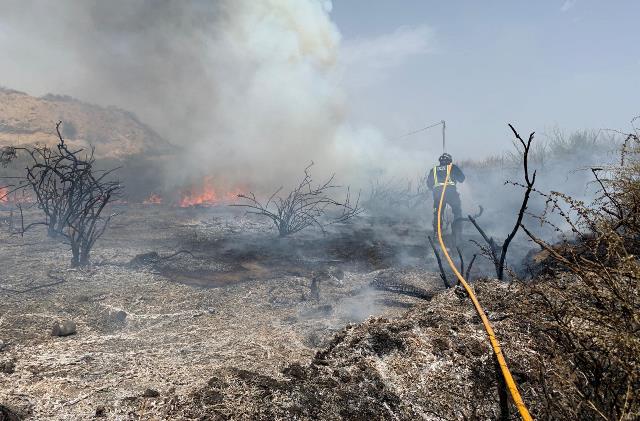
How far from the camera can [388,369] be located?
326 cm

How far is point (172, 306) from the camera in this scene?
5461 millimetres

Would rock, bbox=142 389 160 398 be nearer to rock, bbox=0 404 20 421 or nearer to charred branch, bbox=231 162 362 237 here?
rock, bbox=0 404 20 421

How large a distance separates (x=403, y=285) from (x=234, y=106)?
16944mm

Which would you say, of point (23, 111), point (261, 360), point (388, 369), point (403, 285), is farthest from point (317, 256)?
point (23, 111)

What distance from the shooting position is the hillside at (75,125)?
17.6 metres

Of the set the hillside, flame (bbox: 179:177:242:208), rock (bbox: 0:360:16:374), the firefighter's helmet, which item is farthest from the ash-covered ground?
the hillside

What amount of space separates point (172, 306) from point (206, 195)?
1137 centimetres

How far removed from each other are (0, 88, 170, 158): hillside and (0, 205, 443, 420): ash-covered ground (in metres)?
10.8

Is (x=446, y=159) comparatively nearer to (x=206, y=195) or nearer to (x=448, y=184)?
(x=448, y=184)

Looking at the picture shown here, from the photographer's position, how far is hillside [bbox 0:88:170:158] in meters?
17.6

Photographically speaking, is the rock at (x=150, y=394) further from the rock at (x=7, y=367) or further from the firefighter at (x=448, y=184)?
the firefighter at (x=448, y=184)

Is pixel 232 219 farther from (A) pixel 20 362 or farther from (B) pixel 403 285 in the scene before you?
(A) pixel 20 362

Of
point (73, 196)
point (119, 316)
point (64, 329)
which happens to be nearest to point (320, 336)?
point (119, 316)

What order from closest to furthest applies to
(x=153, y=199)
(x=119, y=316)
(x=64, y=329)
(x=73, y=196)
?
(x=64, y=329), (x=119, y=316), (x=73, y=196), (x=153, y=199)
